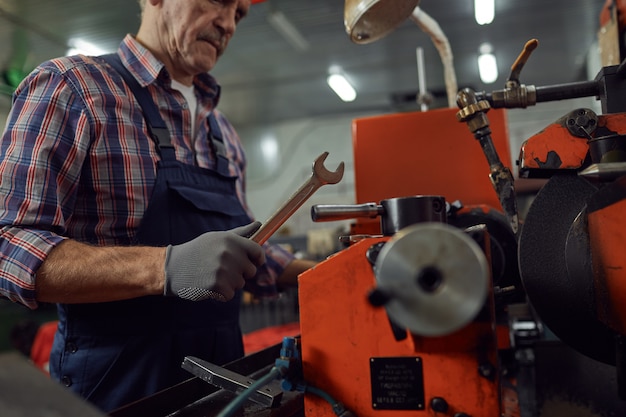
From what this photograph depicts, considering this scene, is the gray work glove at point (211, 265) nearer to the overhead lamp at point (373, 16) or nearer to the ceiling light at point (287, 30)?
the overhead lamp at point (373, 16)

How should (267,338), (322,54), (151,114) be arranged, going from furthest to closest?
(322,54) → (267,338) → (151,114)

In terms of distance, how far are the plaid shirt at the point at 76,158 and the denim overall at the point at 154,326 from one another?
0.04 m

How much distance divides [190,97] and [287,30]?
10.3ft

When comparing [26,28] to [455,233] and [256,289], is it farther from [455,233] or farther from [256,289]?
[455,233]

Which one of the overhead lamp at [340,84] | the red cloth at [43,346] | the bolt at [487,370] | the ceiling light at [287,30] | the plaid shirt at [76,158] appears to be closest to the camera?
the bolt at [487,370]

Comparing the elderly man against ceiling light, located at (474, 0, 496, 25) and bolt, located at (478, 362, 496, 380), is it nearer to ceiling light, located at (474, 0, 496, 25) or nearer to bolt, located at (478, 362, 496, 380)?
bolt, located at (478, 362, 496, 380)

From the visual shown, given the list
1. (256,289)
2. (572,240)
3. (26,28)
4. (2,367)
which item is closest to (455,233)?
(572,240)

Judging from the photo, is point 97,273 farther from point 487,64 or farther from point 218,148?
point 487,64

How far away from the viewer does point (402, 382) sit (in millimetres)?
582

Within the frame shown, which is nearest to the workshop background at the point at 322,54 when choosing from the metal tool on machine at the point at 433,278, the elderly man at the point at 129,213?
the elderly man at the point at 129,213

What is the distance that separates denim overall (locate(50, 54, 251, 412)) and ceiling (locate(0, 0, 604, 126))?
2.48 m

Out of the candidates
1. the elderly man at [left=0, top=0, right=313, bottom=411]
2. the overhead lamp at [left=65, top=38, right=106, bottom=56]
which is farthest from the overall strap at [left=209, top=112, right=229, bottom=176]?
the overhead lamp at [left=65, top=38, right=106, bottom=56]

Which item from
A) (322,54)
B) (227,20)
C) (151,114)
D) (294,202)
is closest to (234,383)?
(294,202)

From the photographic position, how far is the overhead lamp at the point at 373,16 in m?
0.95
